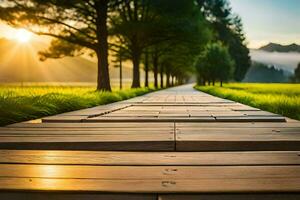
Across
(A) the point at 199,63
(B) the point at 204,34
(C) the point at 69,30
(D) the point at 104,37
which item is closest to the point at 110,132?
(D) the point at 104,37

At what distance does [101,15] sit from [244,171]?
1636cm

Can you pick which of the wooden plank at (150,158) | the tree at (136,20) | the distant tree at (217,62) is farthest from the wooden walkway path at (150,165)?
the distant tree at (217,62)

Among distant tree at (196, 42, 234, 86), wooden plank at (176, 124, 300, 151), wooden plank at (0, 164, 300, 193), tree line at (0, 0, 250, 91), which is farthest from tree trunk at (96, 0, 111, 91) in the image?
distant tree at (196, 42, 234, 86)

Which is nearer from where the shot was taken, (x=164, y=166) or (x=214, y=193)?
(x=214, y=193)

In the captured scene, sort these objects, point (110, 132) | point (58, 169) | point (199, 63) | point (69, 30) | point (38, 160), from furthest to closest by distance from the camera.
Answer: point (199, 63) → point (69, 30) → point (110, 132) → point (38, 160) → point (58, 169)

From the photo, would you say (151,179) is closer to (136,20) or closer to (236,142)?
(236,142)

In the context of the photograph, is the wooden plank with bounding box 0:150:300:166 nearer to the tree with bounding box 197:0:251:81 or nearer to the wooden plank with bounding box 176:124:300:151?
the wooden plank with bounding box 176:124:300:151

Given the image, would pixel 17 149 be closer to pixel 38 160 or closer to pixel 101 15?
pixel 38 160

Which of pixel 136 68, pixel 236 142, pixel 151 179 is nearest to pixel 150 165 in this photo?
pixel 151 179

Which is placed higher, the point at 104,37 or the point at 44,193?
the point at 104,37

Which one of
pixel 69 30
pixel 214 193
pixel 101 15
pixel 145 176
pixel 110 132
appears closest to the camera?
pixel 214 193

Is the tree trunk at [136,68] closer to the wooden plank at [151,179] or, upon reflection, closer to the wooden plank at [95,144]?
the wooden plank at [95,144]

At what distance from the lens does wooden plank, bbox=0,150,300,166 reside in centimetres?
248

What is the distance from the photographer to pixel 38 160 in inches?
100
